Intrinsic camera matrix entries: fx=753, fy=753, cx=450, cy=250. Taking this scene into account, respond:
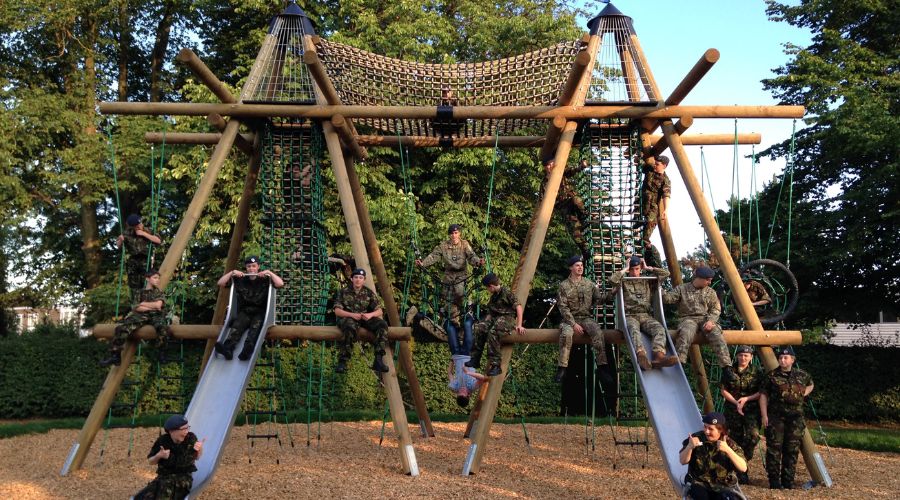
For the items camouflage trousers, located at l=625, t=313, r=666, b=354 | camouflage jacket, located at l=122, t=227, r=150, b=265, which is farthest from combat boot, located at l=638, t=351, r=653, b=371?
camouflage jacket, located at l=122, t=227, r=150, b=265

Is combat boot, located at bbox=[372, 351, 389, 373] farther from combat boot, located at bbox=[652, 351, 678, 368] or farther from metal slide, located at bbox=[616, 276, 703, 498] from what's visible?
combat boot, located at bbox=[652, 351, 678, 368]


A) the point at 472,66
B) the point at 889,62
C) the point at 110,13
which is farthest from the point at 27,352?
the point at 889,62

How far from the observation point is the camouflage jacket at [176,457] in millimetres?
6316

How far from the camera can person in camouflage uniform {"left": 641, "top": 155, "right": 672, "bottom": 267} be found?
9523mm

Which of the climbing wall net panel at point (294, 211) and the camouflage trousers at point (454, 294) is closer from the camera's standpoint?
the climbing wall net panel at point (294, 211)

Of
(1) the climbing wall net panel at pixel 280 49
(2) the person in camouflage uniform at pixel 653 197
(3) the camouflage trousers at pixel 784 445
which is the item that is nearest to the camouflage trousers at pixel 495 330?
(2) the person in camouflage uniform at pixel 653 197

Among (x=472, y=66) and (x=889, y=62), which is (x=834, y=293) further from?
(x=472, y=66)

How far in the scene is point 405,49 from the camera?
1761cm

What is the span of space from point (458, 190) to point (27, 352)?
10254mm

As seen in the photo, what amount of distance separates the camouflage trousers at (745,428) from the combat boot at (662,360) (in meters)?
0.92

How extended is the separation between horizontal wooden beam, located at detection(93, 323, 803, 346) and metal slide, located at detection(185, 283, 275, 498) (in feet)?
0.72

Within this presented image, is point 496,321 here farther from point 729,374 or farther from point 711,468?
point 711,468

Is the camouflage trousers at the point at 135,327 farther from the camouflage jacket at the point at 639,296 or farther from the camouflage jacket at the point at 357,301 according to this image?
the camouflage jacket at the point at 639,296

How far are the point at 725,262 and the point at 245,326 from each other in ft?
17.9
